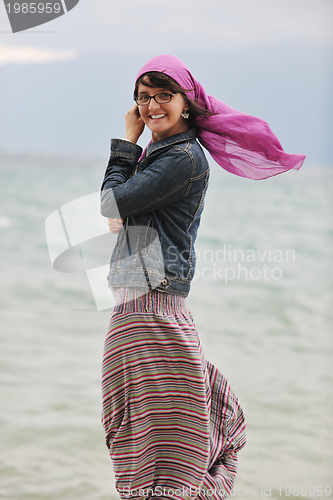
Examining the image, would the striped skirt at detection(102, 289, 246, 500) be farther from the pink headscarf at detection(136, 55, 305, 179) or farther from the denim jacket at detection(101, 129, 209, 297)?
the pink headscarf at detection(136, 55, 305, 179)

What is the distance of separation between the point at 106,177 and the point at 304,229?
9410 mm

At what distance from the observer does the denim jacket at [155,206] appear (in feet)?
4.56

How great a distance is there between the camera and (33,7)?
302 cm

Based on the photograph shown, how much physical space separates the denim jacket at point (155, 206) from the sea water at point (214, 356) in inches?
46.9

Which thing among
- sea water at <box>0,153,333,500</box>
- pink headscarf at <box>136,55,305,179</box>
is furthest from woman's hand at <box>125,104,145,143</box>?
sea water at <box>0,153,333,500</box>

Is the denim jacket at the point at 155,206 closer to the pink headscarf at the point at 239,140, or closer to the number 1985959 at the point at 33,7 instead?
the pink headscarf at the point at 239,140

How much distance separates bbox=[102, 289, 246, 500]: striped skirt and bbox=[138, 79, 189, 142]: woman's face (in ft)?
1.62

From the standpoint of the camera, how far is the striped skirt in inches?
57.2

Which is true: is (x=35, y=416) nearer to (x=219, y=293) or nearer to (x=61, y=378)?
(x=61, y=378)

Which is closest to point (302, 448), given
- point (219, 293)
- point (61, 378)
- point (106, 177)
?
point (61, 378)

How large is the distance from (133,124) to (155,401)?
0.84 meters

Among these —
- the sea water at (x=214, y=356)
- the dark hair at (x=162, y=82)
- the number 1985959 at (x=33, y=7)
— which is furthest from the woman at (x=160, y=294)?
the number 1985959 at (x=33, y=7)

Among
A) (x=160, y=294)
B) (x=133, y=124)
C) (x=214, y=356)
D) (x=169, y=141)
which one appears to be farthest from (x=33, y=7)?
(x=214, y=356)

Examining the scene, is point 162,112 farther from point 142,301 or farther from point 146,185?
point 142,301
